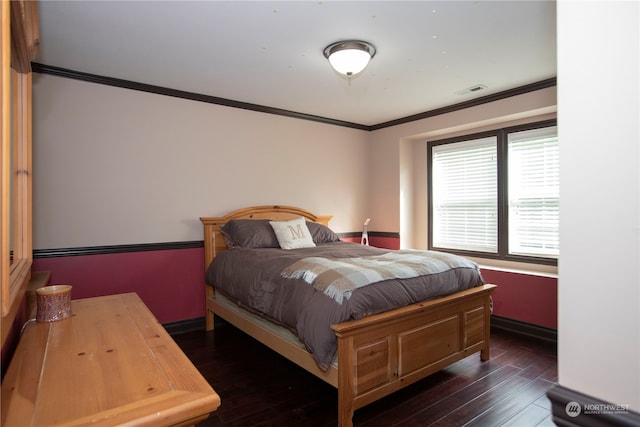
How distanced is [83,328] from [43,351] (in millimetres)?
210

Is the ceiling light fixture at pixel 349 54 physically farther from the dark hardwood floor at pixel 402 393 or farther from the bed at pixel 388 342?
the dark hardwood floor at pixel 402 393

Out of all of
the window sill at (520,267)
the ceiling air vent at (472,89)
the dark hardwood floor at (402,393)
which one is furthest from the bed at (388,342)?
the ceiling air vent at (472,89)

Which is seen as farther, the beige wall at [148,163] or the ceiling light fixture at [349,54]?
the beige wall at [148,163]

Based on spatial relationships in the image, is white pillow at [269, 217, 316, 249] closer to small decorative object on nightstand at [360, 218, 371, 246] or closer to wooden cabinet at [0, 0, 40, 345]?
small decorative object on nightstand at [360, 218, 371, 246]

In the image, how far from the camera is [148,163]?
348 centimetres

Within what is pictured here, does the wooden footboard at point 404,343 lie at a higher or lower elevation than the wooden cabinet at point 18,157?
lower

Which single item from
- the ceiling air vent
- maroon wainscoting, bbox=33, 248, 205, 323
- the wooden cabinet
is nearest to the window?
the ceiling air vent

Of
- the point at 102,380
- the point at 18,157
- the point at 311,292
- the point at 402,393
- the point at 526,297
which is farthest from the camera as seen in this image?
the point at 526,297

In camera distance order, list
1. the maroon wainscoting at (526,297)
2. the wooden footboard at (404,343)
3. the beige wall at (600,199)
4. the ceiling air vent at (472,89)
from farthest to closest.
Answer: the ceiling air vent at (472,89), the maroon wainscoting at (526,297), the wooden footboard at (404,343), the beige wall at (600,199)

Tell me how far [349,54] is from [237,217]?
6.95 feet

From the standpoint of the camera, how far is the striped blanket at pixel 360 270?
2102 millimetres

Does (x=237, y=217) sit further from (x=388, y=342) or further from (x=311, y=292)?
(x=388, y=342)

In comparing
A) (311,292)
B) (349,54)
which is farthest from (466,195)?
(311,292)

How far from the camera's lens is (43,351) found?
43.5 inches
